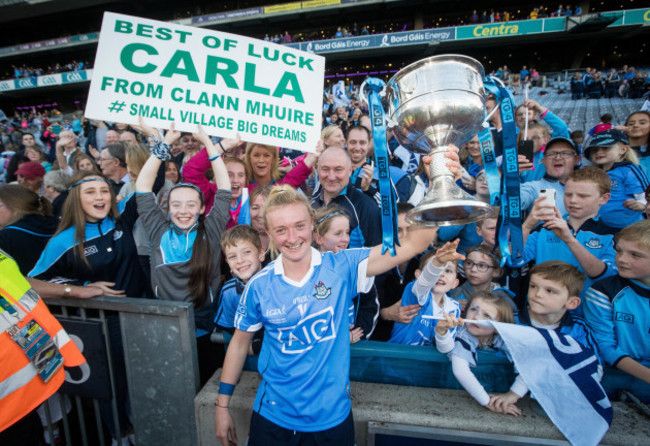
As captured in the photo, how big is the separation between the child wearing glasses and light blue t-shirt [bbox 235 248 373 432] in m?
1.18

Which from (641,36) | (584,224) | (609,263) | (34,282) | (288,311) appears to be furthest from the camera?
(641,36)

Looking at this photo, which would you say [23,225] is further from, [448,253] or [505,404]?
[505,404]

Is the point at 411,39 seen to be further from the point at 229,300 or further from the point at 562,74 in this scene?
the point at 229,300

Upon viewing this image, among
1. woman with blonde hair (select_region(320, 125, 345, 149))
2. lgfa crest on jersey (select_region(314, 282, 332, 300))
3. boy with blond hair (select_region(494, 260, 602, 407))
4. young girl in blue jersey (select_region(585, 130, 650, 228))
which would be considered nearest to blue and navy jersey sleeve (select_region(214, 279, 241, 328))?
lgfa crest on jersey (select_region(314, 282, 332, 300))

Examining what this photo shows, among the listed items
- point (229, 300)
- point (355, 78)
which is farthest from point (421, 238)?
point (355, 78)

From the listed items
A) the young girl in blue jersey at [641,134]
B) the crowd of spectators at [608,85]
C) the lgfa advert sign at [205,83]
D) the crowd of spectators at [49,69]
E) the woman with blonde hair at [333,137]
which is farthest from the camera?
the crowd of spectators at [49,69]

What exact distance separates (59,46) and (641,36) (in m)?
44.3

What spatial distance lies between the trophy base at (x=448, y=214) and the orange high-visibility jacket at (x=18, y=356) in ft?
6.07

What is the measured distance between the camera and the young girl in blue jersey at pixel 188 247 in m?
2.28

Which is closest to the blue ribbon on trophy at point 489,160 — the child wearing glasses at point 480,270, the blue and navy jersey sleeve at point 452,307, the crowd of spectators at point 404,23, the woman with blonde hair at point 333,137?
the blue and navy jersey sleeve at point 452,307

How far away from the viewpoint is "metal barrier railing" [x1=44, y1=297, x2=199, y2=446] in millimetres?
1857

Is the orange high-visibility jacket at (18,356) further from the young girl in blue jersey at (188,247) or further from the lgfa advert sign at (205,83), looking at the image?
the lgfa advert sign at (205,83)

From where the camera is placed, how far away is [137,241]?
9.29ft

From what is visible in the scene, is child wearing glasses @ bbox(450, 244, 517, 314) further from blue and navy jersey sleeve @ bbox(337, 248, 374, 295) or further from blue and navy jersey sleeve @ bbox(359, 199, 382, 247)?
blue and navy jersey sleeve @ bbox(337, 248, 374, 295)
